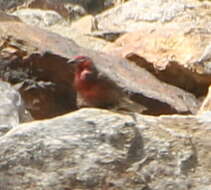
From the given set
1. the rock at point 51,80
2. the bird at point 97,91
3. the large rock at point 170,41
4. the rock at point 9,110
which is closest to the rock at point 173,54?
the large rock at point 170,41

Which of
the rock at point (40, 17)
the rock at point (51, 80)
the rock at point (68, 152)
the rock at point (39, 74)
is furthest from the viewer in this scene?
the rock at point (40, 17)

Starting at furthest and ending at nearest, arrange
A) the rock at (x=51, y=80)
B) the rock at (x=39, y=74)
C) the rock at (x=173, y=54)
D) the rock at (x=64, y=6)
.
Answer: the rock at (x=64, y=6) < the rock at (x=173, y=54) < the rock at (x=39, y=74) < the rock at (x=51, y=80)

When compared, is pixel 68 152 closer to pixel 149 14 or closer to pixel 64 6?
pixel 149 14

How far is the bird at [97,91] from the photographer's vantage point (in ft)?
30.2

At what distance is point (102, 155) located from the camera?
23.0 ft

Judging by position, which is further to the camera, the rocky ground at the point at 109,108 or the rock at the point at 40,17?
the rock at the point at 40,17

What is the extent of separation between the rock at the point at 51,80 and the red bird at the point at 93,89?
654mm

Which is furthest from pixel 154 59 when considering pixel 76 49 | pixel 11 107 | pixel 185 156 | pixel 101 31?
pixel 185 156

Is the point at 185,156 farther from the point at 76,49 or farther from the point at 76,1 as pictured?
the point at 76,1

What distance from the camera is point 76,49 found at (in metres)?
11.1

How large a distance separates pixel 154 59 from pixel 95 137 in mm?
4406

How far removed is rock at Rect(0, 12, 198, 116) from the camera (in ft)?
33.7

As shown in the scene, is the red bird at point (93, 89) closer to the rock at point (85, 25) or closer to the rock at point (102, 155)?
the rock at point (102, 155)

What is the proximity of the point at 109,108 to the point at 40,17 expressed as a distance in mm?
5041
